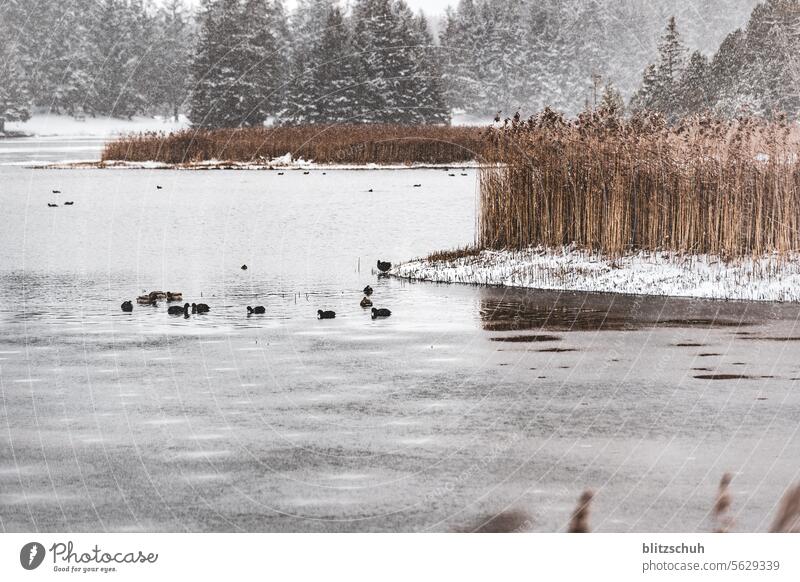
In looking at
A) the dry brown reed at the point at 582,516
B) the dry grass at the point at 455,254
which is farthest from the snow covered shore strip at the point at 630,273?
the dry brown reed at the point at 582,516

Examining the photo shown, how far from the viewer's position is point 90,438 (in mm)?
9711

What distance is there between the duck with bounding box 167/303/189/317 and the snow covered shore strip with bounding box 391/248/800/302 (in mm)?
5486

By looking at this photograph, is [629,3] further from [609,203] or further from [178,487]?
[178,487]

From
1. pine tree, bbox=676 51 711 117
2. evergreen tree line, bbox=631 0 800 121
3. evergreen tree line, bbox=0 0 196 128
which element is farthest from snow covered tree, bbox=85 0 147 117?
pine tree, bbox=676 51 711 117

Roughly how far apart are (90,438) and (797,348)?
7.81 m

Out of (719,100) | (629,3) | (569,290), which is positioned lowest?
(569,290)

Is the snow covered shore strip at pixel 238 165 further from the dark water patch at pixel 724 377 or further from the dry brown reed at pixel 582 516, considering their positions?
the dry brown reed at pixel 582 516

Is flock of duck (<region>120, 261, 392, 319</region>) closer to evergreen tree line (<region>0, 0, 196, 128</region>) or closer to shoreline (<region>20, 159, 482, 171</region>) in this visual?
shoreline (<region>20, 159, 482, 171</region>)

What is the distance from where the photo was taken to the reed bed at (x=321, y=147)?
207 feet

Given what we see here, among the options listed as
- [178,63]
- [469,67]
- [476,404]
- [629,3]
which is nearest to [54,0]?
[178,63]

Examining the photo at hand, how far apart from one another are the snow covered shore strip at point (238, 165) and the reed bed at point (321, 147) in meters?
0.54

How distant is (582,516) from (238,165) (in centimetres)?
5721

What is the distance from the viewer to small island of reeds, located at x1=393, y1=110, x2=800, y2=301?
19.3m

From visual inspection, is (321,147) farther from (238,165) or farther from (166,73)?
(166,73)
